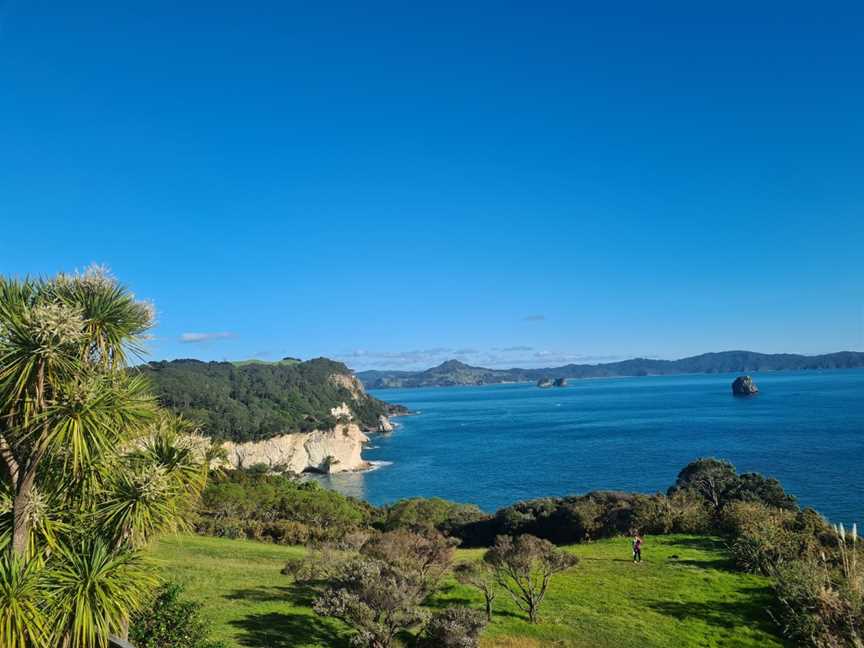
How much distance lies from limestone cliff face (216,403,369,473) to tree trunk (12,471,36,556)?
314 ft

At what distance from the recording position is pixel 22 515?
7234 millimetres

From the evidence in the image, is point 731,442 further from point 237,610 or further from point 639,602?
point 237,610

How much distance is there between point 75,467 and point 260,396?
129 metres

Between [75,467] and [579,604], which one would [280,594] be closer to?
[579,604]

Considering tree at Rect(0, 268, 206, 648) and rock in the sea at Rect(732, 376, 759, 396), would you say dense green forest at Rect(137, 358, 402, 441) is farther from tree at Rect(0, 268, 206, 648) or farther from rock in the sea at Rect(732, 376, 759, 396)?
rock in the sea at Rect(732, 376, 759, 396)

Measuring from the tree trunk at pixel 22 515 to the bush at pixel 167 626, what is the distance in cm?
289

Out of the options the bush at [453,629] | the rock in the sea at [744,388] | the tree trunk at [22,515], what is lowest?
the rock in the sea at [744,388]

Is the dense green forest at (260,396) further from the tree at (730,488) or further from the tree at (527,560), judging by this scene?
the tree at (527,560)

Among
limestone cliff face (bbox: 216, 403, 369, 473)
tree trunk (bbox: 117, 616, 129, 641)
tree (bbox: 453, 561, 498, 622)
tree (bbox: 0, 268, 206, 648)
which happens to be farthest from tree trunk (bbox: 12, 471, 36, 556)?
limestone cliff face (bbox: 216, 403, 369, 473)

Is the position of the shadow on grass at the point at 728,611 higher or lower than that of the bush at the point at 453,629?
lower

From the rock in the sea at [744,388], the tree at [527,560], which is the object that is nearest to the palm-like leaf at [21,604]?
the tree at [527,560]

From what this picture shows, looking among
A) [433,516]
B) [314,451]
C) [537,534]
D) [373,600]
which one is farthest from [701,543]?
[314,451]

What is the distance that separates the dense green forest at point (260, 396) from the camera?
3922 inches

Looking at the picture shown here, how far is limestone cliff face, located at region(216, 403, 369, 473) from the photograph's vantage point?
3971 inches
